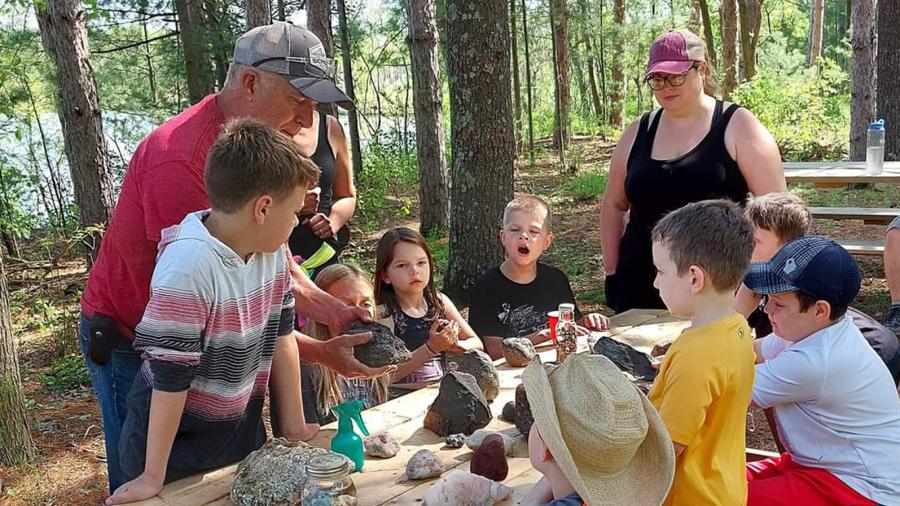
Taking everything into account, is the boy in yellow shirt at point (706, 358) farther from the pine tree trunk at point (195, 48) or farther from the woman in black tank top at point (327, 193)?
the pine tree trunk at point (195, 48)

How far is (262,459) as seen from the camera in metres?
2.06

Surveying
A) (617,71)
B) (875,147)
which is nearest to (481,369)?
(875,147)

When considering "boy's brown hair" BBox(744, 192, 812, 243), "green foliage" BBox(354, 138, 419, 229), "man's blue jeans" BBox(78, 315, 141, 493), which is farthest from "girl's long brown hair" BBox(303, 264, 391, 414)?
"green foliage" BBox(354, 138, 419, 229)

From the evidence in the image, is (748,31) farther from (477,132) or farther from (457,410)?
(457,410)

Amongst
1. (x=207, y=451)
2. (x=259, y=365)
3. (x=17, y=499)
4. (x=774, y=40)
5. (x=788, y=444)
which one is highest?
(x=774, y=40)

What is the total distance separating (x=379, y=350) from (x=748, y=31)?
1643 cm

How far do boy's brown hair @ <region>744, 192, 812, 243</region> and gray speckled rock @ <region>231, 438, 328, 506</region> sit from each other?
1.89m

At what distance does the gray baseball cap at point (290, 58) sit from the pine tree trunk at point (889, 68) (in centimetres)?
861

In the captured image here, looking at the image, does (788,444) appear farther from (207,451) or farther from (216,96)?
(216,96)

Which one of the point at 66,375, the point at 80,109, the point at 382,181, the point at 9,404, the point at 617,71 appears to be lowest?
the point at 66,375

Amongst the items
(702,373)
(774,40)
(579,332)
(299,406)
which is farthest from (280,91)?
(774,40)

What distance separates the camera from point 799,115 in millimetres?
14547

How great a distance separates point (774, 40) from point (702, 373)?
109ft

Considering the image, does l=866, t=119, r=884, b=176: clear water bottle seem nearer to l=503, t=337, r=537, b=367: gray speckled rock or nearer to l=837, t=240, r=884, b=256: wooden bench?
l=837, t=240, r=884, b=256: wooden bench
